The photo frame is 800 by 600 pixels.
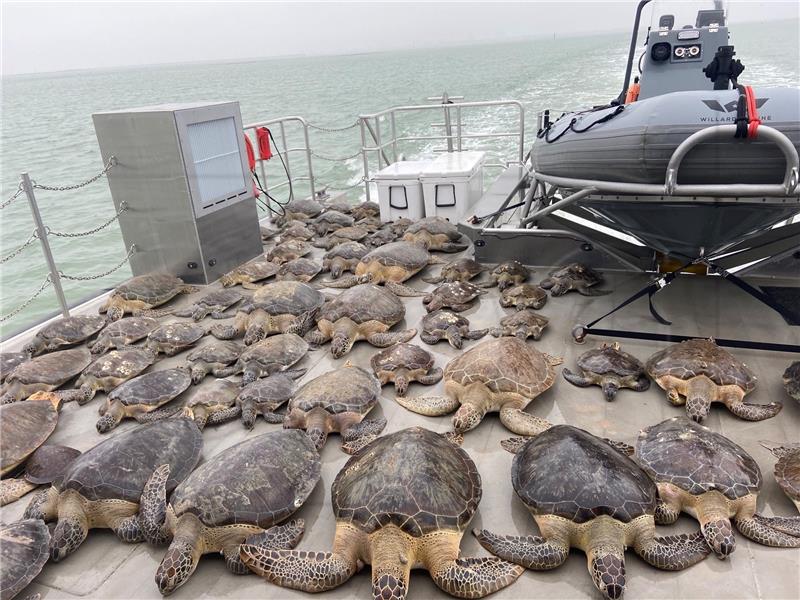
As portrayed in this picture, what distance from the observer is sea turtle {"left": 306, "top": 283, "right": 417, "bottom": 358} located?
4.00 m

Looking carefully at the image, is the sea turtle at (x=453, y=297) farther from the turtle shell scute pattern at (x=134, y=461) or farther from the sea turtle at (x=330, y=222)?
the sea turtle at (x=330, y=222)

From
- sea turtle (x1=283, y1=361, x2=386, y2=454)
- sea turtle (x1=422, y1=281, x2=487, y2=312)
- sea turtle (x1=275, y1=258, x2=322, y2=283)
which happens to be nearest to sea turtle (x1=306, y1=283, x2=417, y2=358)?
sea turtle (x1=422, y1=281, x2=487, y2=312)

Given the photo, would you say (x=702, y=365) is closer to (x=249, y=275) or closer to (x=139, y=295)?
(x=249, y=275)

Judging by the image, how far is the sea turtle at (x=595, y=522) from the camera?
2.08 meters

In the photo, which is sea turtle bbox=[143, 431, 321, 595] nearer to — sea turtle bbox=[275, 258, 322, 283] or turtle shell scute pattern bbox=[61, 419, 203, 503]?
turtle shell scute pattern bbox=[61, 419, 203, 503]

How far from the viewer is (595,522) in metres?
2.12

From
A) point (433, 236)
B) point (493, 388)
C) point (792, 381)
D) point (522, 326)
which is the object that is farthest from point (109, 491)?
point (433, 236)

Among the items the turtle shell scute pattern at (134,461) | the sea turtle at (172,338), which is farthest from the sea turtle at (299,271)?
the turtle shell scute pattern at (134,461)

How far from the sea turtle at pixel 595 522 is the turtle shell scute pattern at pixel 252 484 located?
0.81 meters

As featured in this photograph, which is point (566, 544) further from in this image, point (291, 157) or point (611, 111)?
point (291, 157)

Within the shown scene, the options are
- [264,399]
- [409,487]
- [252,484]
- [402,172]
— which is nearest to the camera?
[409,487]

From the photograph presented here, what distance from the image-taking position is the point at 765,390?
3188mm

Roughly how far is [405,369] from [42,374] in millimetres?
2446

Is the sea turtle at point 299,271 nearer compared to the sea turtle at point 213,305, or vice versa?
the sea turtle at point 213,305
